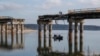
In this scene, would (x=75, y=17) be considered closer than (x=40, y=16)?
Yes

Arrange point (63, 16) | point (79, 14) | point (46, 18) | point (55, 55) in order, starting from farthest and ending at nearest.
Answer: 1. point (46, 18)
2. point (63, 16)
3. point (79, 14)
4. point (55, 55)

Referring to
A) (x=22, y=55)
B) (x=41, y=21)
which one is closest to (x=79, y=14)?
(x=22, y=55)

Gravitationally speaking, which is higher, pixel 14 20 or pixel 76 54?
pixel 14 20

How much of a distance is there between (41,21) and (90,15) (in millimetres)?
21842

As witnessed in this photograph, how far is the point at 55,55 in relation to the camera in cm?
6538

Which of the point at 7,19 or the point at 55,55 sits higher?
the point at 7,19

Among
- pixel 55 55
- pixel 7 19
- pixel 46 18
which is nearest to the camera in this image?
pixel 55 55

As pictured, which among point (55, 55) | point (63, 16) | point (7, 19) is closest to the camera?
point (55, 55)

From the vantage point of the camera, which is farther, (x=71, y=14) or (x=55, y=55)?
(x=71, y=14)

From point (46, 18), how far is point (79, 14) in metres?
17.6

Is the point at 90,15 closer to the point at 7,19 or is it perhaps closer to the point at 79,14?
the point at 79,14

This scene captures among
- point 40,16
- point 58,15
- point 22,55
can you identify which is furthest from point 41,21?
point 22,55

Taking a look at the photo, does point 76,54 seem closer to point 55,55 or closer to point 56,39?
point 55,55

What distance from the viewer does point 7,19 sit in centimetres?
11500
